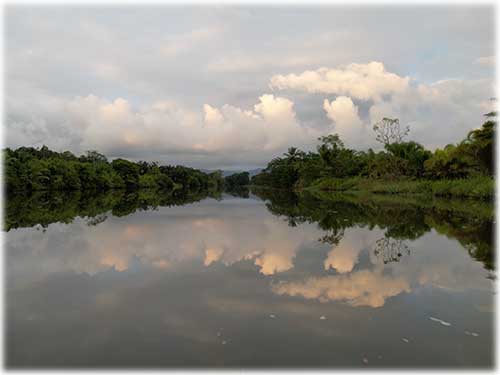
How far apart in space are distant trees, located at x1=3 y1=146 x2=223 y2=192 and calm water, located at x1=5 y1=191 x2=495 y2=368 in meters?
45.0

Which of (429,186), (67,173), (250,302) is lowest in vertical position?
(250,302)

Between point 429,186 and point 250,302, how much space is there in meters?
36.3

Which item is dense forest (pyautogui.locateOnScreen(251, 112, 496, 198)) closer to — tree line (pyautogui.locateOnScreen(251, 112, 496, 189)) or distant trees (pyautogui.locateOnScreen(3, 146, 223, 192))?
tree line (pyautogui.locateOnScreen(251, 112, 496, 189))

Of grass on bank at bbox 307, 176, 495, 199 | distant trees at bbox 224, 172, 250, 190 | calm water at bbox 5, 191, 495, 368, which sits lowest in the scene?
calm water at bbox 5, 191, 495, 368

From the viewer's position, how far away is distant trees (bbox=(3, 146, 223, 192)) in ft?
167

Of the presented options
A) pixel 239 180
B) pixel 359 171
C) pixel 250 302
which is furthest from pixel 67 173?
pixel 239 180

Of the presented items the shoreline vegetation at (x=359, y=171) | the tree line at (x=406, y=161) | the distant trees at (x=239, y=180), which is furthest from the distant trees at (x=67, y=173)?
the distant trees at (x=239, y=180)

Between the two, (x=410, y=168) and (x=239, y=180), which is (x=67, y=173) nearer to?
(x=410, y=168)

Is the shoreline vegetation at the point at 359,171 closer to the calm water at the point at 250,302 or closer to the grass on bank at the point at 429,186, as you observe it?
the grass on bank at the point at 429,186

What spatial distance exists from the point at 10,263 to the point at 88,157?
104 m

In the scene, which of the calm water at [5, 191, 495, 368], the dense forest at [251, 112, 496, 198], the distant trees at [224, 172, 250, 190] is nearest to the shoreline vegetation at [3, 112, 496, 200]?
the dense forest at [251, 112, 496, 198]

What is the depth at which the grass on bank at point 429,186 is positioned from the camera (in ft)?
98.5

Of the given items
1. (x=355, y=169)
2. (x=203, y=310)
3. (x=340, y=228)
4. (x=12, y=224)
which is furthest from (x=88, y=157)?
(x=203, y=310)

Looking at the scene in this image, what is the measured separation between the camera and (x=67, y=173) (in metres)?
61.0
